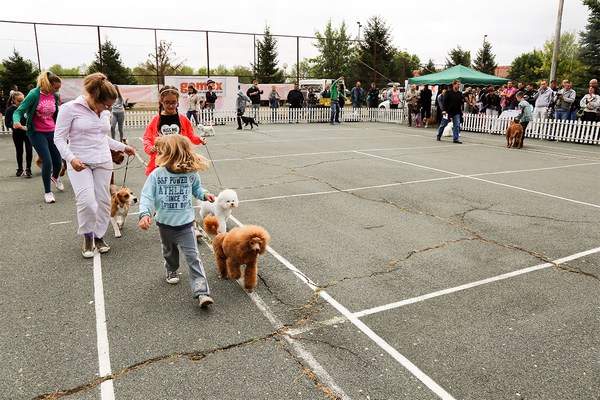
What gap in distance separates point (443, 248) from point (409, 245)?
0.40 m

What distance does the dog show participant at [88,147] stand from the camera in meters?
4.56

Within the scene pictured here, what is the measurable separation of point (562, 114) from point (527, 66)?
51.4 m

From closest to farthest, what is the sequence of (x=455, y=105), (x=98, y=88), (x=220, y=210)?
(x=98, y=88) < (x=220, y=210) < (x=455, y=105)

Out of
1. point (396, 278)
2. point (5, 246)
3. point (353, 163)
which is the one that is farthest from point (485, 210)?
point (5, 246)

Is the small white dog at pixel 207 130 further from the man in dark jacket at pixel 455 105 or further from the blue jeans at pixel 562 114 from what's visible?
the blue jeans at pixel 562 114

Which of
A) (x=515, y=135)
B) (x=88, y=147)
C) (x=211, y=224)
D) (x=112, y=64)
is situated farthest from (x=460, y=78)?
(x=112, y=64)

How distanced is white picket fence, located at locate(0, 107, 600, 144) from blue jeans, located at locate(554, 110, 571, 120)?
0.39m

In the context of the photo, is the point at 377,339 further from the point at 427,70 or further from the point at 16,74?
the point at 427,70

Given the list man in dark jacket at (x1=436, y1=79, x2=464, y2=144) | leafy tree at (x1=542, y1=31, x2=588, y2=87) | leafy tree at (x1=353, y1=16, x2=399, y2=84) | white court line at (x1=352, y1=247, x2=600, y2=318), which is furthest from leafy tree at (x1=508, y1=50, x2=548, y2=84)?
white court line at (x1=352, y1=247, x2=600, y2=318)

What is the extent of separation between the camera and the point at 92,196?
4.70 m

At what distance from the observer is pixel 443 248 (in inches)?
211

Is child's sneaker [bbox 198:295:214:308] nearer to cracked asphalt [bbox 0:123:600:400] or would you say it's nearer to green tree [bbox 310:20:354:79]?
cracked asphalt [bbox 0:123:600:400]

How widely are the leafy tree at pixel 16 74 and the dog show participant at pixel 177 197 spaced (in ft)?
117

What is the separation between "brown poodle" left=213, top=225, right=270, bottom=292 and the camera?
3.84 m
